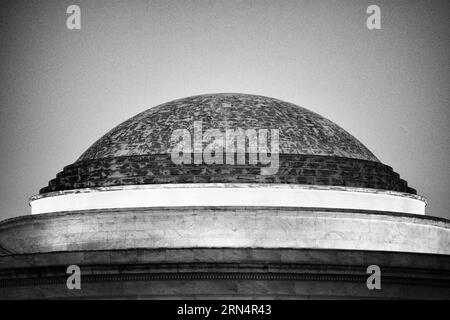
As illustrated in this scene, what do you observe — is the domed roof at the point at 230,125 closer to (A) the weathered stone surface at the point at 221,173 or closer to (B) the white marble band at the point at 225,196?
(A) the weathered stone surface at the point at 221,173

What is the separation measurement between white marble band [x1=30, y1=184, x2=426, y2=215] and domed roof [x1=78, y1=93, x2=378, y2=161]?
123 centimetres

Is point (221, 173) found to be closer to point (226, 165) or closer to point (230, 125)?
point (226, 165)

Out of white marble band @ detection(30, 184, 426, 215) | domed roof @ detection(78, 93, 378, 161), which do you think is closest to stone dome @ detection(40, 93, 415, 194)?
domed roof @ detection(78, 93, 378, 161)

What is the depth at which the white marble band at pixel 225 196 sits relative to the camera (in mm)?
36000

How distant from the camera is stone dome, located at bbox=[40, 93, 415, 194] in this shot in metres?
36.5

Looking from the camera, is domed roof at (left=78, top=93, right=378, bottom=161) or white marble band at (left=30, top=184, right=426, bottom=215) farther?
domed roof at (left=78, top=93, right=378, bottom=161)

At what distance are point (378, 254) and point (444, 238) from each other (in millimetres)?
4528

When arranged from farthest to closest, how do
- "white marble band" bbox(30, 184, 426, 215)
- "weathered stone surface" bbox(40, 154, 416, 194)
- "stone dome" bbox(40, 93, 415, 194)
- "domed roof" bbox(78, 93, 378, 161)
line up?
"domed roof" bbox(78, 93, 378, 161) < "stone dome" bbox(40, 93, 415, 194) < "weathered stone surface" bbox(40, 154, 416, 194) < "white marble band" bbox(30, 184, 426, 215)

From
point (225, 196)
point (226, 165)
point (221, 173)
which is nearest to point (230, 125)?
point (226, 165)

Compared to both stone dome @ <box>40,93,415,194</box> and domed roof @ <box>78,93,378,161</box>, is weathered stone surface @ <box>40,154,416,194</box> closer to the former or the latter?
stone dome @ <box>40,93,415,194</box>

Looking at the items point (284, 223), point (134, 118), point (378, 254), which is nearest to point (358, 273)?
point (378, 254)

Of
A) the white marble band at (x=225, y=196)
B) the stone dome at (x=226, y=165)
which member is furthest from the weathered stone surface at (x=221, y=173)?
the white marble band at (x=225, y=196)

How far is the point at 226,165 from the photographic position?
36406 mm
